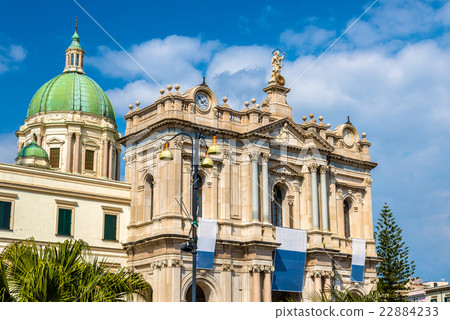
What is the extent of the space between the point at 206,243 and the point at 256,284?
13.9 feet

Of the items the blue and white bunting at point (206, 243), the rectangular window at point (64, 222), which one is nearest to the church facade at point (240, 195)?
the blue and white bunting at point (206, 243)

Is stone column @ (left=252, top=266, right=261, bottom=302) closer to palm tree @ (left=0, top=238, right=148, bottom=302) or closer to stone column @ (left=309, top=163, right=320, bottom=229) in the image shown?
stone column @ (left=309, top=163, right=320, bottom=229)

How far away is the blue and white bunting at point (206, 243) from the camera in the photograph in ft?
138

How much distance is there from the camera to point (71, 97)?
196 feet

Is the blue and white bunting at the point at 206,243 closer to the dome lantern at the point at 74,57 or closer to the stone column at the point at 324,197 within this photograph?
the stone column at the point at 324,197

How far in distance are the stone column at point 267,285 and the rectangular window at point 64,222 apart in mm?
12634

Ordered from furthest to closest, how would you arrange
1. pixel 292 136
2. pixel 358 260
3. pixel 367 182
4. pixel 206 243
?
pixel 367 182 → pixel 358 260 → pixel 292 136 → pixel 206 243

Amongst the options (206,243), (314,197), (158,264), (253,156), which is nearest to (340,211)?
(314,197)

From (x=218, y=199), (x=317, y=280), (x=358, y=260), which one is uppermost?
(x=218, y=199)

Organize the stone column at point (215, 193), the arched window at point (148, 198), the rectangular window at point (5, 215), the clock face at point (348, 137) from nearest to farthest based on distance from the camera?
1. the rectangular window at point (5, 215)
2. the stone column at point (215, 193)
3. the arched window at point (148, 198)
4. the clock face at point (348, 137)

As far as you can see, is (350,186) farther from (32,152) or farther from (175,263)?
(32,152)

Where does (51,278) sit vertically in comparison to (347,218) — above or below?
below

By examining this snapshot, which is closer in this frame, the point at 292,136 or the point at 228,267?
the point at 228,267

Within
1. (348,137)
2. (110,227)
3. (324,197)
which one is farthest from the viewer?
(348,137)
